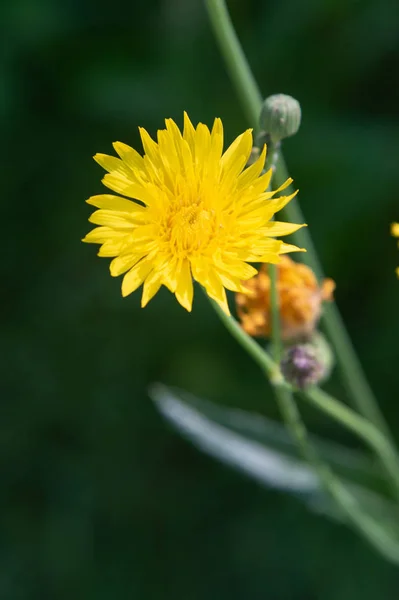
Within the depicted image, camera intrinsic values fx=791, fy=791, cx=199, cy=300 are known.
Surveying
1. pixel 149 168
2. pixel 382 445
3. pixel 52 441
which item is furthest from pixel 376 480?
pixel 149 168

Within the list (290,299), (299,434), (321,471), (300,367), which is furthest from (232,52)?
(321,471)

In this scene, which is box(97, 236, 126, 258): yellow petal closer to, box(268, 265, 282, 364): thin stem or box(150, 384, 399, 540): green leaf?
box(268, 265, 282, 364): thin stem

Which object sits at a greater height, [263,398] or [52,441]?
[52,441]

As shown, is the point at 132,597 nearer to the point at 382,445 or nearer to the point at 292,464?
the point at 292,464

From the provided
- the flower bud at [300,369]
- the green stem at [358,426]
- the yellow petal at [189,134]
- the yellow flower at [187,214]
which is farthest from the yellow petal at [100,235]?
the green stem at [358,426]

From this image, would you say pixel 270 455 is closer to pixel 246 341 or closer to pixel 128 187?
pixel 246 341
